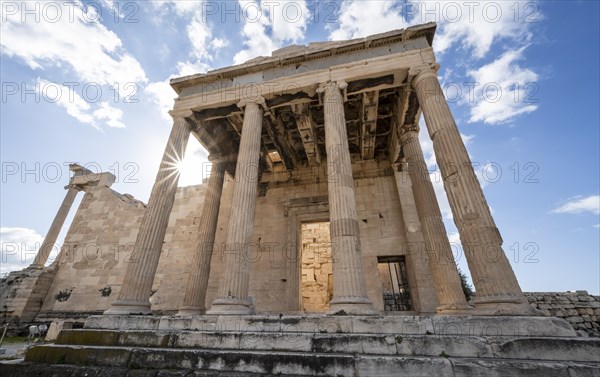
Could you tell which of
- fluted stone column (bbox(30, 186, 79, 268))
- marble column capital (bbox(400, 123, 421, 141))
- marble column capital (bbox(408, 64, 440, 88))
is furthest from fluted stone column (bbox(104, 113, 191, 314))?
fluted stone column (bbox(30, 186, 79, 268))

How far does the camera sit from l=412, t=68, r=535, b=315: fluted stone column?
4.95m

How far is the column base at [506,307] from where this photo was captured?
4633 mm

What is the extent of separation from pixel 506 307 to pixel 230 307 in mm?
5780

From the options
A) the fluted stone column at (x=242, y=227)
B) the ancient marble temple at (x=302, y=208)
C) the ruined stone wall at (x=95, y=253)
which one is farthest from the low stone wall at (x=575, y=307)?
the ruined stone wall at (x=95, y=253)

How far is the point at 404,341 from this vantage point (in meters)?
4.18

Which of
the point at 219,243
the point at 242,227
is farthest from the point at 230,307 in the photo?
the point at 219,243

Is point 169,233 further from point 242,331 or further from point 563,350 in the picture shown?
point 563,350

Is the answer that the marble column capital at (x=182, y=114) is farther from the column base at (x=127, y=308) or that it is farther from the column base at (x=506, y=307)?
the column base at (x=506, y=307)

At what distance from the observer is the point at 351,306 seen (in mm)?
5391

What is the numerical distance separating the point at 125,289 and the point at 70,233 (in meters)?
11.3

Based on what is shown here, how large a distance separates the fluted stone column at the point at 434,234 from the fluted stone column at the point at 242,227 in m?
5.79

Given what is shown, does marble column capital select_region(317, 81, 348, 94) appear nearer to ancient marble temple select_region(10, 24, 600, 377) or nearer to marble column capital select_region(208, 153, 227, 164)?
ancient marble temple select_region(10, 24, 600, 377)

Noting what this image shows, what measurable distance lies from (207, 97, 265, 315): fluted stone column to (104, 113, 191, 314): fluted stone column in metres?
2.43

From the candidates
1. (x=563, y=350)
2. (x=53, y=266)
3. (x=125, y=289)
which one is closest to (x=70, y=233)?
(x=53, y=266)
